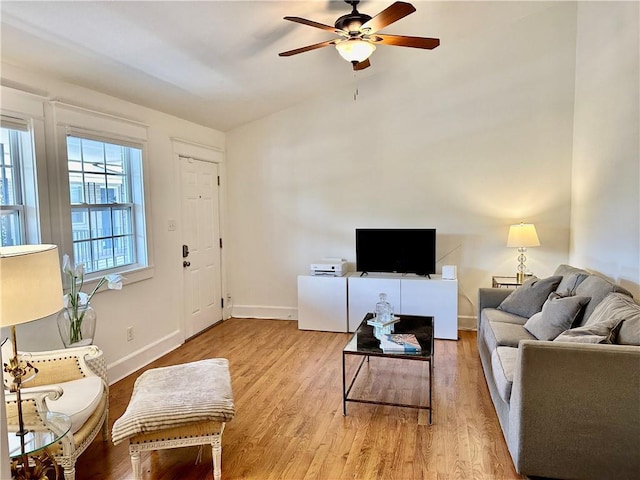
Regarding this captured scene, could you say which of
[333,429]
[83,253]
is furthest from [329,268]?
[83,253]

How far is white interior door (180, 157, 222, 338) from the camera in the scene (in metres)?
4.66

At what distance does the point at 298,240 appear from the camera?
17.6 feet

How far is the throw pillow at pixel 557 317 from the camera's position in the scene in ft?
9.41

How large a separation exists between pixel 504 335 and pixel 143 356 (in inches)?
121

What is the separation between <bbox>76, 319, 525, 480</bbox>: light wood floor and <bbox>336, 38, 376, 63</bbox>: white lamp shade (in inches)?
96.3

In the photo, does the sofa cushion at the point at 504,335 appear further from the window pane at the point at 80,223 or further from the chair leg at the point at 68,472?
the window pane at the point at 80,223

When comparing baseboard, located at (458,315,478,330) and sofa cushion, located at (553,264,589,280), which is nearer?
sofa cushion, located at (553,264,589,280)

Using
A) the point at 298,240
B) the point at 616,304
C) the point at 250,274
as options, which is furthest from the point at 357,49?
the point at 250,274

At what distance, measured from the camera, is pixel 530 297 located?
360 centimetres

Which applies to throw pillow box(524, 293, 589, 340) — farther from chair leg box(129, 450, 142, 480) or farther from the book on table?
chair leg box(129, 450, 142, 480)

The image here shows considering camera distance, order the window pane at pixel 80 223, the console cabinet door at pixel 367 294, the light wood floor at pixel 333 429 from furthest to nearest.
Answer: the console cabinet door at pixel 367 294
the window pane at pixel 80 223
the light wood floor at pixel 333 429

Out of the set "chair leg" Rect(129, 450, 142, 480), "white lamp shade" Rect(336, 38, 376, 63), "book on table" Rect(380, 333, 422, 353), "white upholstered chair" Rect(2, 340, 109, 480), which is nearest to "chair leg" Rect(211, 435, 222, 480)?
"chair leg" Rect(129, 450, 142, 480)

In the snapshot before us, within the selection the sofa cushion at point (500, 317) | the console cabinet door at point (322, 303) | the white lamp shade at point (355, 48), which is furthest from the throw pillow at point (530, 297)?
the white lamp shade at point (355, 48)

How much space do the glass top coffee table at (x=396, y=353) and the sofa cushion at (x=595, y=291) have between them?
1.04 m
